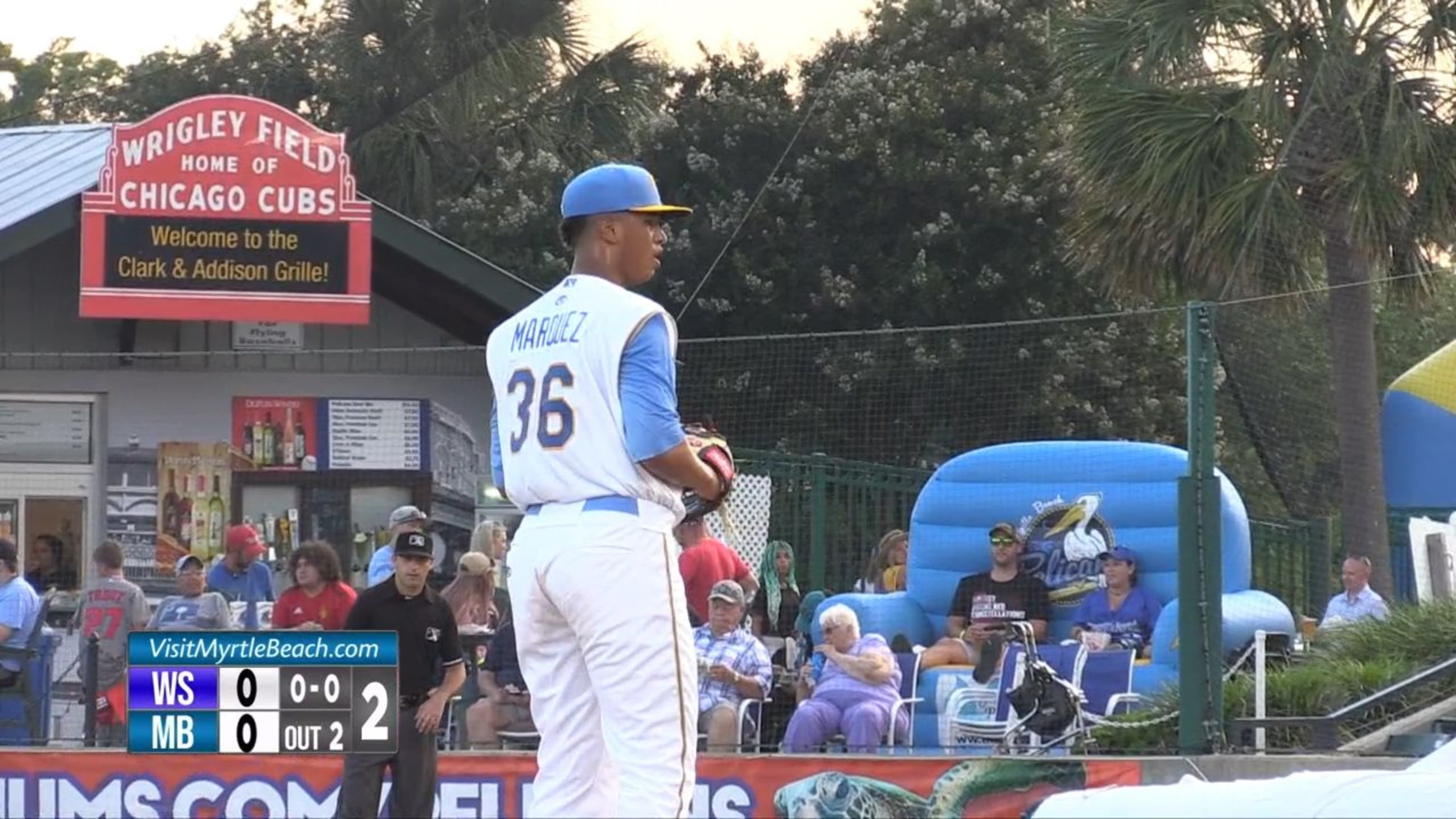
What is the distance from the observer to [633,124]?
31.7 meters

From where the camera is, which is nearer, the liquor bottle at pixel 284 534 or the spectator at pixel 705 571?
the spectator at pixel 705 571

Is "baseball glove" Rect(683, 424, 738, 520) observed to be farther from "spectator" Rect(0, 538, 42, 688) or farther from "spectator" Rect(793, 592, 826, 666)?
"spectator" Rect(0, 538, 42, 688)

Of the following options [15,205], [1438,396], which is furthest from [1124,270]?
[15,205]

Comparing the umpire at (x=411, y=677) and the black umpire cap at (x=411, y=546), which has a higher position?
the black umpire cap at (x=411, y=546)

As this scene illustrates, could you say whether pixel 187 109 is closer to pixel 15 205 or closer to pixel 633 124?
pixel 15 205

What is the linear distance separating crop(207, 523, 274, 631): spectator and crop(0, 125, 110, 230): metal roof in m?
3.73

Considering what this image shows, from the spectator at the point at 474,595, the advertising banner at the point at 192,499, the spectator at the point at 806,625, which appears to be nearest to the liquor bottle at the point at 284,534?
the advertising banner at the point at 192,499

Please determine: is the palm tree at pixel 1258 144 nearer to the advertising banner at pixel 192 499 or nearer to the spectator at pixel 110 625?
the advertising banner at pixel 192 499

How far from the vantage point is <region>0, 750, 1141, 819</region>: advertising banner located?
9.84 m

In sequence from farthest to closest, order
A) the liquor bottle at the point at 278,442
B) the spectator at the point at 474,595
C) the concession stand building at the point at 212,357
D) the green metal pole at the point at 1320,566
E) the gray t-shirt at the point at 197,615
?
1. the liquor bottle at the point at 278,442
2. the concession stand building at the point at 212,357
3. the spectator at the point at 474,595
4. the gray t-shirt at the point at 197,615
5. the green metal pole at the point at 1320,566

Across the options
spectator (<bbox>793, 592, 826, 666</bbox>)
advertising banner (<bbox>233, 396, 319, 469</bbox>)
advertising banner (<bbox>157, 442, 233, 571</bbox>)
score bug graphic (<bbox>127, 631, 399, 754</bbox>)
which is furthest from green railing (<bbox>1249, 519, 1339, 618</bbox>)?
advertising banner (<bbox>157, 442, 233, 571</bbox>)

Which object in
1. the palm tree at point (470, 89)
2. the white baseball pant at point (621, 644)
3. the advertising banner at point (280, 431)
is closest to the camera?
the white baseball pant at point (621, 644)

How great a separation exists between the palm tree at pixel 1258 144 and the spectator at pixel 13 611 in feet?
27.4

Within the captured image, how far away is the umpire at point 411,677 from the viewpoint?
10180 millimetres
